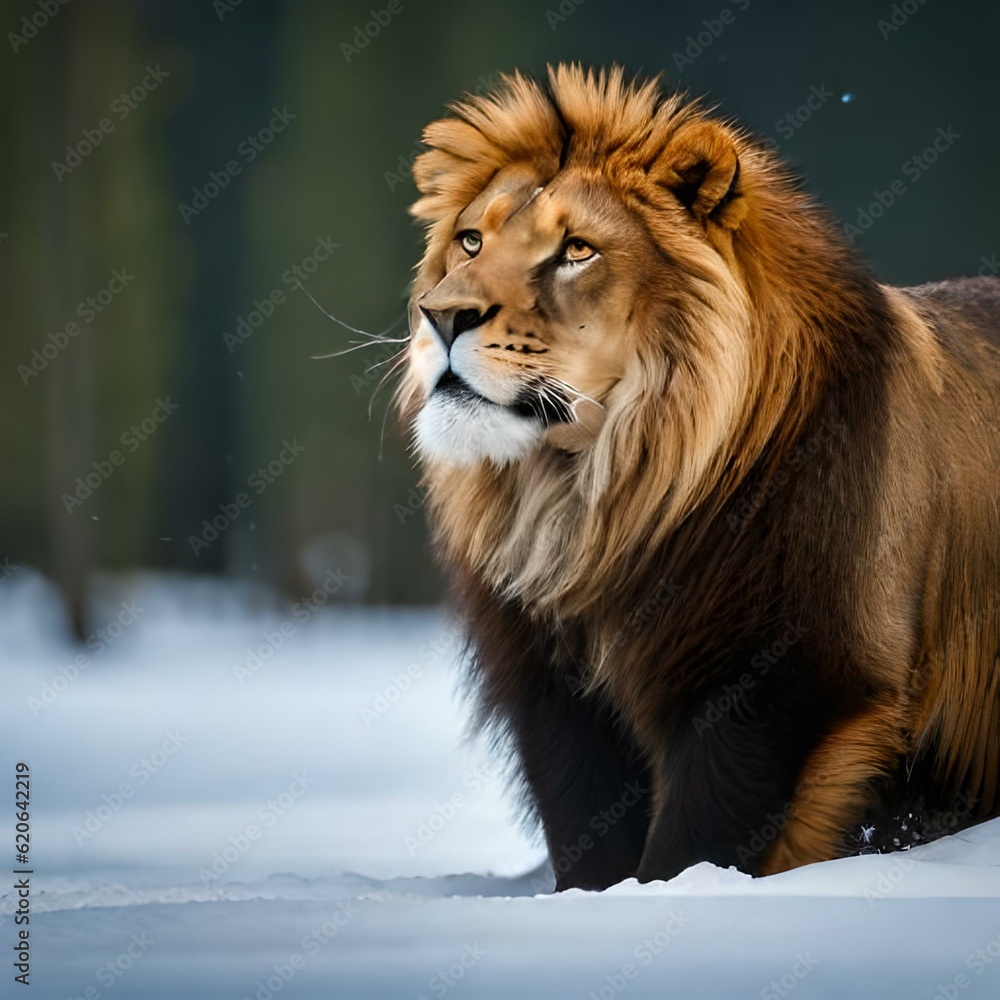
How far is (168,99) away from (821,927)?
20.1ft

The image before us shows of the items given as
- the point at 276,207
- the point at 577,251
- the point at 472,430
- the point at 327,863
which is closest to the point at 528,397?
the point at 472,430

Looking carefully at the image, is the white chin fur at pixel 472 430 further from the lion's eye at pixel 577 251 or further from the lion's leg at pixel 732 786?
the lion's leg at pixel 732 786

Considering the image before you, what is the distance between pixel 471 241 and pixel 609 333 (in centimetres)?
40

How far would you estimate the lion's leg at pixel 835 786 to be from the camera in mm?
2846

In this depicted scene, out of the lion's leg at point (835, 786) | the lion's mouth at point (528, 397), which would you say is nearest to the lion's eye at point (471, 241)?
the lion's mouth at point (528, 397)

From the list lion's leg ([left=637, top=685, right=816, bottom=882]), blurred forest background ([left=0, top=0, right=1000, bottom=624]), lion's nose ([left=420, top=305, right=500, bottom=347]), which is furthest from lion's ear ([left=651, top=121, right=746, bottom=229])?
blurred forest background ([left=0, top=0, right=1000, bottom=624])

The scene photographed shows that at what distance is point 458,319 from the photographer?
2840 mm

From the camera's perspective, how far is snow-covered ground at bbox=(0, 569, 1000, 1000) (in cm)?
219

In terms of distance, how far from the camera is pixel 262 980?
216cm

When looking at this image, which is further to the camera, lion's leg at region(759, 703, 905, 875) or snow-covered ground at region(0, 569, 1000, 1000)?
lion's leg at region(759, 703, 905, 875)

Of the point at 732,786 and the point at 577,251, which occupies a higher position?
A: the point at 577,251

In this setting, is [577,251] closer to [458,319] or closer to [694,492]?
[458,319]

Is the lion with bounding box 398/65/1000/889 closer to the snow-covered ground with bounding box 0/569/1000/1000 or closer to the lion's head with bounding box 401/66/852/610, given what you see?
the lion's head with bounding box 401/66/852/610

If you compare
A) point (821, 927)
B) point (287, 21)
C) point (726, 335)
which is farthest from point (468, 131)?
point (287, 21)
